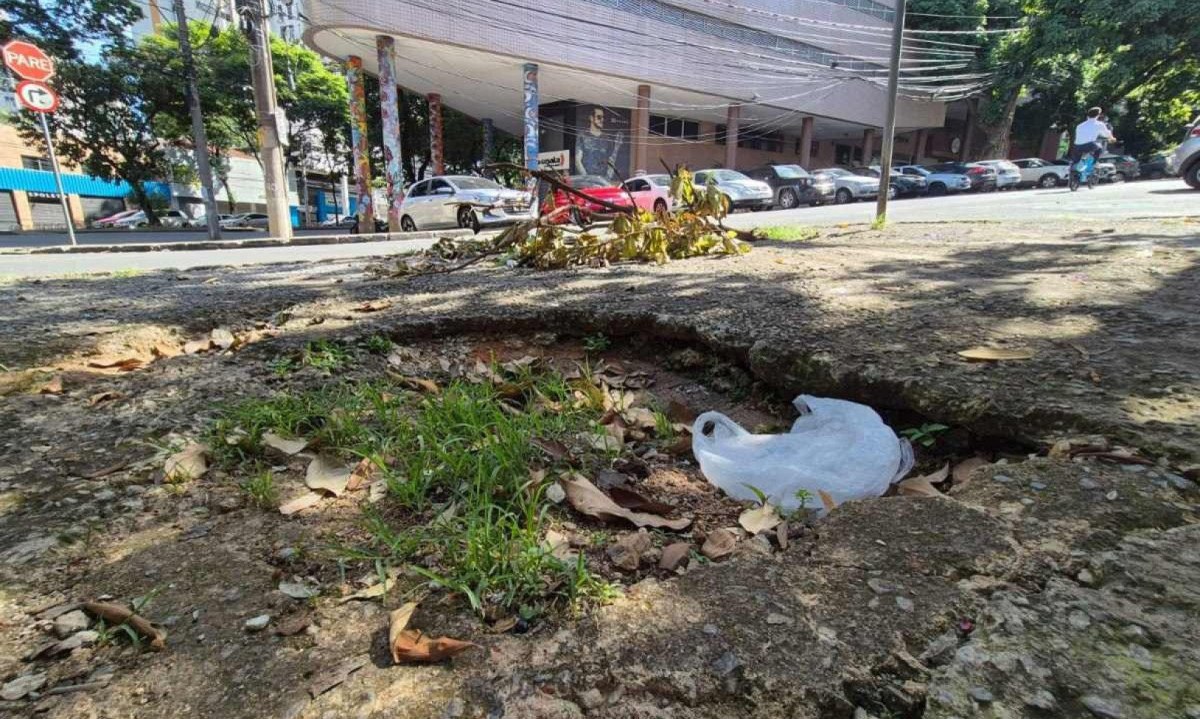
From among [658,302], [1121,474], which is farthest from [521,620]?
[658,302]

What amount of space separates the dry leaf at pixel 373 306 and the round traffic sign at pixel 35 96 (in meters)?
9.36

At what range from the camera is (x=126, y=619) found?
39.2 inches

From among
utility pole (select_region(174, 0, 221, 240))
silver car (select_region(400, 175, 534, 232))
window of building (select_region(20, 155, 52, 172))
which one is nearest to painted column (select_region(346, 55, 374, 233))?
silver car (select_region(400, 175, 534, 232))

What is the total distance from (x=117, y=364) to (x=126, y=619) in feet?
5.15

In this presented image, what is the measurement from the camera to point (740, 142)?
1040 inches

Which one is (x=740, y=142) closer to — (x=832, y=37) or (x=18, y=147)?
(x=832, y=37)

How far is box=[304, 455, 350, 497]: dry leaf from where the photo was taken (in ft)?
4.90

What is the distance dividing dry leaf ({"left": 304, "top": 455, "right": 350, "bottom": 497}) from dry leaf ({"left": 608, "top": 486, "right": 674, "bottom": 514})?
66 cm

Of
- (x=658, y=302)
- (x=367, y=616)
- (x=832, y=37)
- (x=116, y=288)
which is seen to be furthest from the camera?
(x=832, y=37)

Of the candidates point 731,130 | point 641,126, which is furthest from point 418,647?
point 731,130

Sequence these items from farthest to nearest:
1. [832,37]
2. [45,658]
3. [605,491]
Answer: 1. [832,37]
2. [605,491]
3. [45,658]

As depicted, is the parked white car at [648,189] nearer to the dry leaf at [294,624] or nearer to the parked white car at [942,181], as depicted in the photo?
the parked white car at [942,181]

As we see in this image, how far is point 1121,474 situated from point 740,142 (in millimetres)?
27377

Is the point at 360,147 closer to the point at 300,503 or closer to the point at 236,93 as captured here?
the point at 236,93
